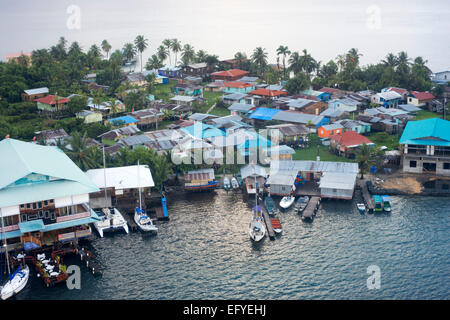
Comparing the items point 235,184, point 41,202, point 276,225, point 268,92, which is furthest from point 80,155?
point 268,92

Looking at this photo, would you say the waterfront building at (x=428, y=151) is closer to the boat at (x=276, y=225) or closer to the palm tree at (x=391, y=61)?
the boat at (x=276, y=225)

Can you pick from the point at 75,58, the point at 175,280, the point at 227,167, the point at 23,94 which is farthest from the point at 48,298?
the point at 75,58

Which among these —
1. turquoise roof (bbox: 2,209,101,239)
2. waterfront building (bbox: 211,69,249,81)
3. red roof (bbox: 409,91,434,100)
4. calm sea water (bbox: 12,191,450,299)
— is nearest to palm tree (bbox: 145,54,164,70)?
waterfront building (bbox: 211,69,249,81)

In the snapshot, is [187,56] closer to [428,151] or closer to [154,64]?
[154,64]

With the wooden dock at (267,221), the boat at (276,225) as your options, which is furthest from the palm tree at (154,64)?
the boat at (276,225)

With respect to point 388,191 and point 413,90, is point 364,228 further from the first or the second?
point 413,90

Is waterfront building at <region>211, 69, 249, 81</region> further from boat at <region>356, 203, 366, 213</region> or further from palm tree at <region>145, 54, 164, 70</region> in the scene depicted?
boat at <region>356, 203, 366, 213</region>
